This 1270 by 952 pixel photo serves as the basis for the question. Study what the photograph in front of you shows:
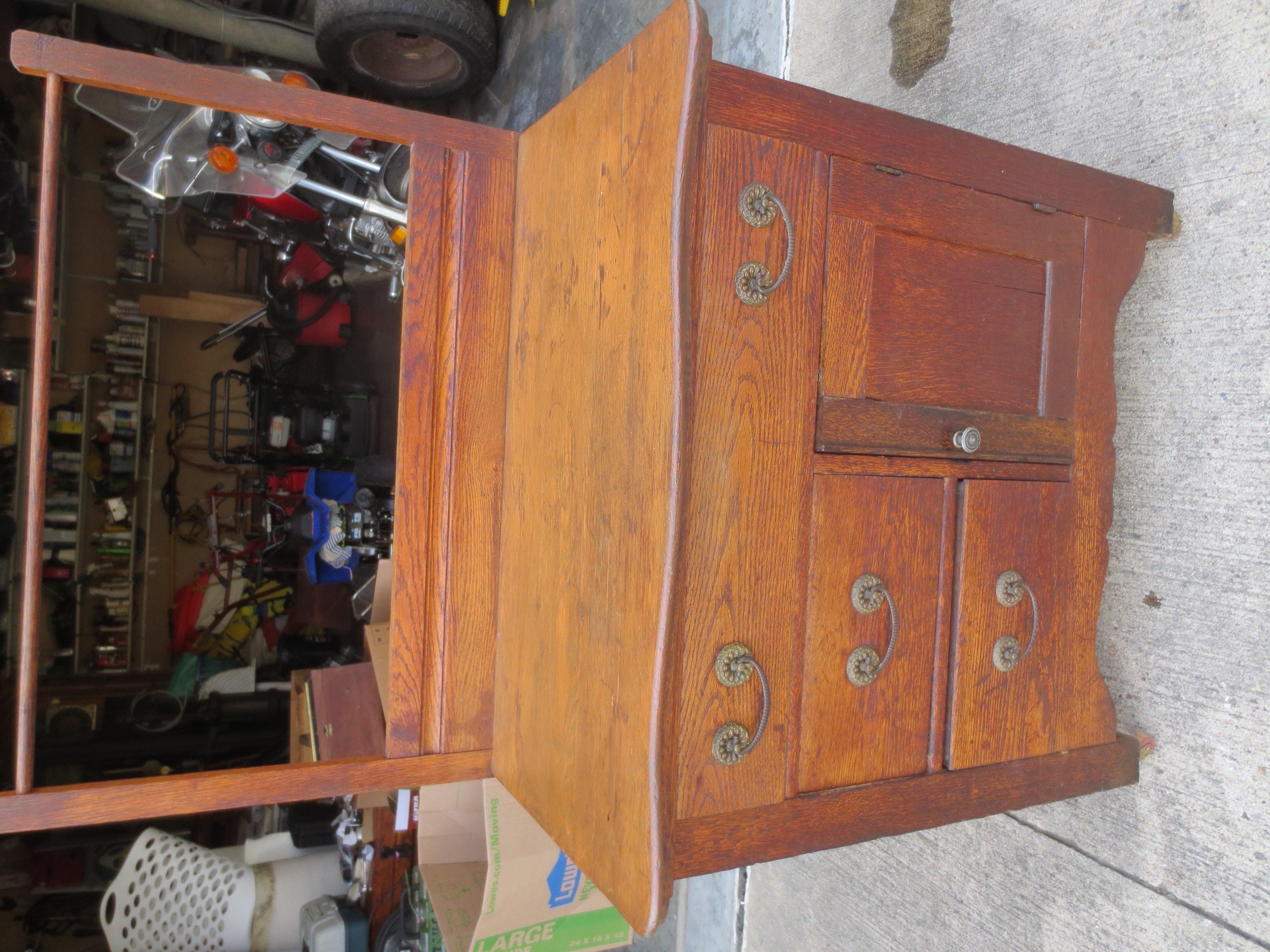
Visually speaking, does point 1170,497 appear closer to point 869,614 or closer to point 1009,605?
point 1009,605

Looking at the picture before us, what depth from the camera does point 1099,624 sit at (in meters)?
1.59

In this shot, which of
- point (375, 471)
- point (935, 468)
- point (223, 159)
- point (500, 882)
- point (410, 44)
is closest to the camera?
point (935, 468)

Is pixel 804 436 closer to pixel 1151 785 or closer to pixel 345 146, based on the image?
pixel 1151 785

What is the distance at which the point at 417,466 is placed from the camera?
139 centimetres

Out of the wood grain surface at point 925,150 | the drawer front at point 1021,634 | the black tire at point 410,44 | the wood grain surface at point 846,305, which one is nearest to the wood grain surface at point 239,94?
the wood grain surface at point 925,150

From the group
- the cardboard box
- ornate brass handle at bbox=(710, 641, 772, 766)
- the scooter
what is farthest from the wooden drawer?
the scooter

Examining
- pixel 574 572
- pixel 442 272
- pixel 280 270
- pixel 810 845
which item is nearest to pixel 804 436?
pixel 574 572

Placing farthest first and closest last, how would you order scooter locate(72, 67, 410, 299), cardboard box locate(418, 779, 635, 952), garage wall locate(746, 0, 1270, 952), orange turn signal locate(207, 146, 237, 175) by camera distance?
1. scooter locate(72, 67, 410, 299)
2. orange turn signal locate(207, 146, 237, 175)
3. cardboard box locate(418, 779, 635, 952)
4. garage wall locate(746, 0, 1270, 952)

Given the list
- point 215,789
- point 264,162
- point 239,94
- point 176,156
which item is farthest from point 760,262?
point 176,156

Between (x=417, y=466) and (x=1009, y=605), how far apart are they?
3.21 feet

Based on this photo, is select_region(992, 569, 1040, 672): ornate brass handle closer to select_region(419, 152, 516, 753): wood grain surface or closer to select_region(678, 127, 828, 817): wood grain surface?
select_region(678, 127, 828, 817): wood grain surface

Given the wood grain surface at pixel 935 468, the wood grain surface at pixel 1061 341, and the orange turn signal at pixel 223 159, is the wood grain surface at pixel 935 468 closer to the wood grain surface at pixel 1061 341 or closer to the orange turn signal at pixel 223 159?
the wood grain surface at pixel 1061 341

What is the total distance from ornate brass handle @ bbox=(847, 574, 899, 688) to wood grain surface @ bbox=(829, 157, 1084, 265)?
499 mm

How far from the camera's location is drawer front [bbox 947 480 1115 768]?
4.07ft
